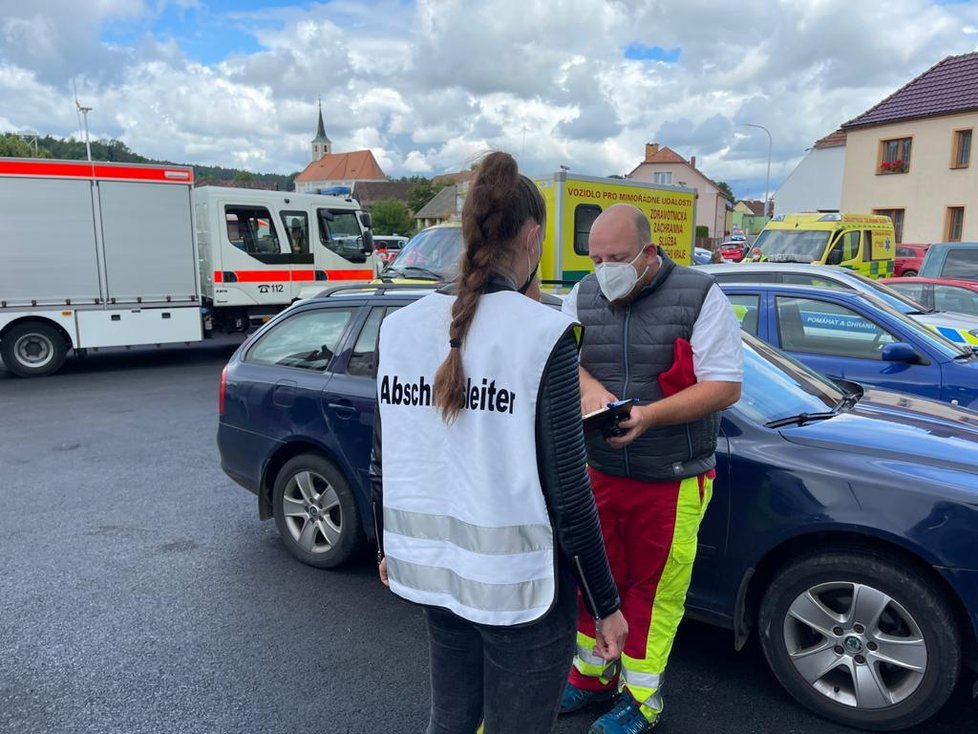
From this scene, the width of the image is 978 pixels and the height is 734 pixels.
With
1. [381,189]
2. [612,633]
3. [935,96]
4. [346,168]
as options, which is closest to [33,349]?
[612,633]

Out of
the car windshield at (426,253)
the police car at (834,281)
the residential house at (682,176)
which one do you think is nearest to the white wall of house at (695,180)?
the residential house at (682,176)

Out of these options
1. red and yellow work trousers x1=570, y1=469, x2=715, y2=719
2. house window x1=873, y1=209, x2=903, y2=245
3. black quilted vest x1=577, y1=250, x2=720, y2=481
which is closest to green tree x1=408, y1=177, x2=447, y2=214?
house window x1=873, y1=209, x2=903, y2=245

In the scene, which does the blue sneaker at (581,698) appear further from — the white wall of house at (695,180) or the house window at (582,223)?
the white wall of house at (695,180)

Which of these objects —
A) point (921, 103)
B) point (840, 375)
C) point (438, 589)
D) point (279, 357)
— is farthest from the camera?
point (921, 103)

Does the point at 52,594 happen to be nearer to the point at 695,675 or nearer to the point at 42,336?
the point at 695,675

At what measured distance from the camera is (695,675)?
315 centimetres

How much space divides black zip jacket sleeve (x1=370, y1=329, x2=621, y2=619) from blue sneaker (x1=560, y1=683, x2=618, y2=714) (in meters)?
1.46

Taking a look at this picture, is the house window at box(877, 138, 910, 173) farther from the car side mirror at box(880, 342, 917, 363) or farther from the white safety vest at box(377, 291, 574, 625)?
the white safety vest at box(377, 291, 574, 625)

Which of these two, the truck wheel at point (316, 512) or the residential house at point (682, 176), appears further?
the residential house at point (682, 176)

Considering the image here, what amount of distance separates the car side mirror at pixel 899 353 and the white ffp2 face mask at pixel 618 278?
10.0 feet

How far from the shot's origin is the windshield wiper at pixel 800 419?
3.08m

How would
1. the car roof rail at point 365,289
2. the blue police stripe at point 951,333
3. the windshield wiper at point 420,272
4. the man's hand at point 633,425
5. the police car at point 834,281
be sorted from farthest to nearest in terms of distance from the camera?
the windshield wiper at point 420,272, the blue police stripe at point 951,333, the police car at point 834,281, the car roof rail at point 365,289, the man's hand at point 633,425

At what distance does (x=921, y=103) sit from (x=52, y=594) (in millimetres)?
Answer: 32305

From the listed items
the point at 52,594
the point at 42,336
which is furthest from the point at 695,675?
the point at 42,336
